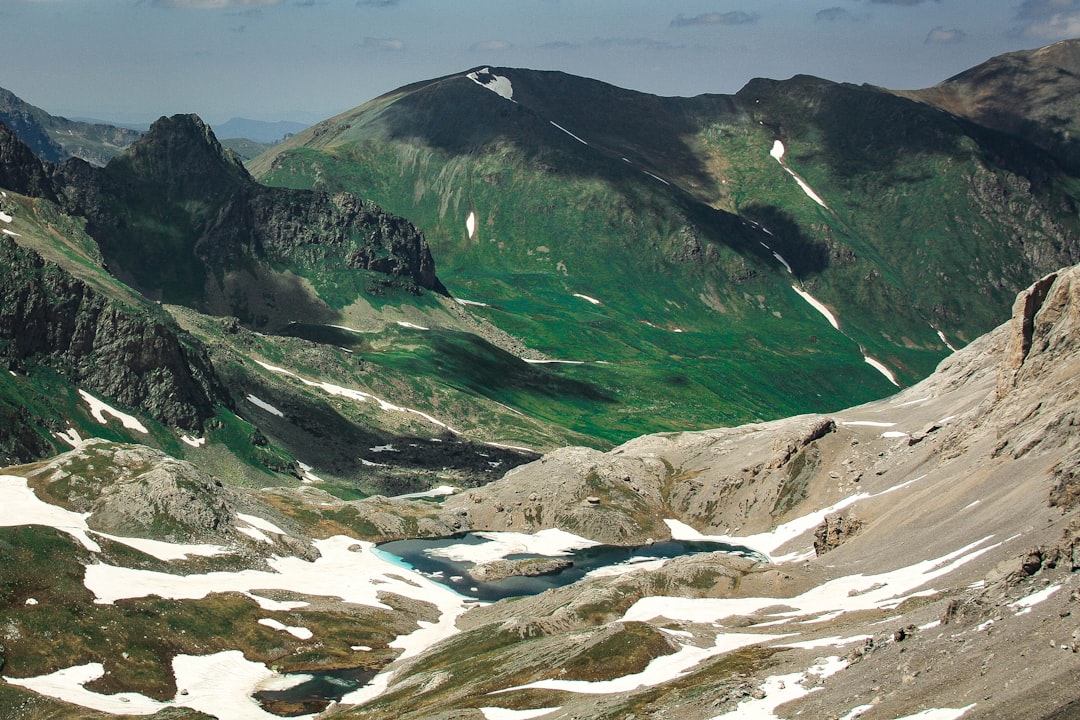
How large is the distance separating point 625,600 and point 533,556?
5612 centimetres

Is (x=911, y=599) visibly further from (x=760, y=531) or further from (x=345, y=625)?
(x=760, y=531)

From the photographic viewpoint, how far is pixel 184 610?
13550 centimetres

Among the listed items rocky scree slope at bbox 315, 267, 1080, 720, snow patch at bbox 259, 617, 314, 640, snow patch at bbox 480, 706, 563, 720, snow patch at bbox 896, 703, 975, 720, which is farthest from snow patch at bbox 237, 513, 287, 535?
snow patch at bbox 896, 703, 975, 720

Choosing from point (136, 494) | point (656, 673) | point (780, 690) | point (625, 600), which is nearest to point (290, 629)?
point (136, 494)

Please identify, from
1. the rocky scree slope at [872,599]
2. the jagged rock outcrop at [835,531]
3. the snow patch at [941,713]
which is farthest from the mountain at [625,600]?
the jagged rock outcrop at [835,531]

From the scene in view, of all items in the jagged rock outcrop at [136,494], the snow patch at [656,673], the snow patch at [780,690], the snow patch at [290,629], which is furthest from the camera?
the jagged rock outcrop at [136,494]

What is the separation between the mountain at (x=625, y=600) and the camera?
7694cm

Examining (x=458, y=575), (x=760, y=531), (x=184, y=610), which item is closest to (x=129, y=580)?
(x=184, y=610)

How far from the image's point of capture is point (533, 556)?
194 meters

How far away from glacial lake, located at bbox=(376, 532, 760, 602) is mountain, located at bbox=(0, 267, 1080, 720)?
1.19 m

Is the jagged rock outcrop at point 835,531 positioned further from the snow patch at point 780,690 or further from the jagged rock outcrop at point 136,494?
the jagged rock outcrop at point 136,494

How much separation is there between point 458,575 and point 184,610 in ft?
176

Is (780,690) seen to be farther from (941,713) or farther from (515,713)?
(515,713)

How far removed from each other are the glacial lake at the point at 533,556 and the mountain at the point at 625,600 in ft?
3.90
